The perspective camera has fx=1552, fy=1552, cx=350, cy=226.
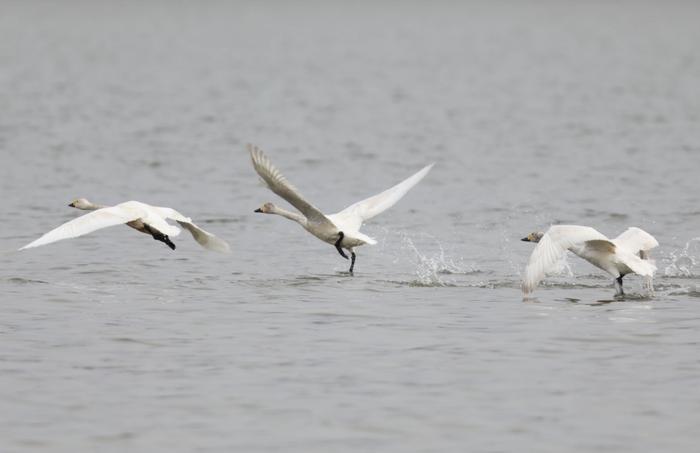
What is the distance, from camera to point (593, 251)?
1781 centimetres

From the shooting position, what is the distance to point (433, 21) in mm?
186750

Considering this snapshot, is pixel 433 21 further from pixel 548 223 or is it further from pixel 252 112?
pixel 548 223

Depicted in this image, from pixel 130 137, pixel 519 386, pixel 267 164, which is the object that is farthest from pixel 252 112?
pixel 519 386

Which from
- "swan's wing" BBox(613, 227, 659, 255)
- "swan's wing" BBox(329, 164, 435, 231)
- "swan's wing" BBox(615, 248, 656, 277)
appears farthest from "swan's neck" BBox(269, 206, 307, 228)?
"swan's wing" BBox(615, 248, 656, 277)

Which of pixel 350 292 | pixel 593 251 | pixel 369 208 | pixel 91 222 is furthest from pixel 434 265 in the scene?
pixel 91 222

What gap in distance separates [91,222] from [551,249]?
5229 mm

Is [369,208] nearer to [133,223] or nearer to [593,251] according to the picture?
[133,223]

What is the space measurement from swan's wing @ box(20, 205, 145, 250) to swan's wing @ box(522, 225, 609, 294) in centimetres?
475

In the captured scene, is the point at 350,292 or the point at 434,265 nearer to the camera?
the point at 350,292

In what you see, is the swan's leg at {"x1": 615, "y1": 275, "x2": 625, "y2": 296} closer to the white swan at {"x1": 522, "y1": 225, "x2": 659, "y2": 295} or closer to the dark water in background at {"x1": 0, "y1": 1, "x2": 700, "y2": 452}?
the white swan at {"x1": 522, "y1": 225, "x2": 659, "y2": 295}

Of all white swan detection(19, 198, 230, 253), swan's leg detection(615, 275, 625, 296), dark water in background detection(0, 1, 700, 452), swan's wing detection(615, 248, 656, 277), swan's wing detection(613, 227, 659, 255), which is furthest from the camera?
swan's wing detection(613, 227, 659, 255)

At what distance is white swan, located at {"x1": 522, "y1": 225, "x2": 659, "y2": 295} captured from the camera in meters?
17.0

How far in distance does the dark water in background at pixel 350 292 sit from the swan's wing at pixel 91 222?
2.53ft

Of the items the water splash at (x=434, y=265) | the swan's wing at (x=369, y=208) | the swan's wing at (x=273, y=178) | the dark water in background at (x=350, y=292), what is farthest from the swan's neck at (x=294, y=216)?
the water splash at (x=434, y=265)
